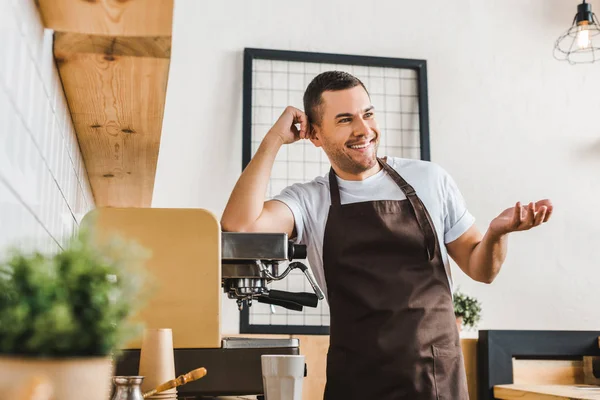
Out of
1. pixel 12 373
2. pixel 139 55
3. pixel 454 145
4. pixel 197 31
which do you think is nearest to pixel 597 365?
pixel 454 145

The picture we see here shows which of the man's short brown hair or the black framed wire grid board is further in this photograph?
the black framed wire grid board

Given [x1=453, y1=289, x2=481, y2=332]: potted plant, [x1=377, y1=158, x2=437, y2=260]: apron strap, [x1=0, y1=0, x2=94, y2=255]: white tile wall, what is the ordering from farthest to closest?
[x1=453, y1=289, x2=481, y2=332]: potted plant, [x1=377, y1=158, x2=437, y2=260]: apron strap, [x1=0, y1=0, x2=94, y2=255]: white tile wall

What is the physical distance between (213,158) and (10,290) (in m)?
2.75

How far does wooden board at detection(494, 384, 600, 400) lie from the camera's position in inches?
86.6

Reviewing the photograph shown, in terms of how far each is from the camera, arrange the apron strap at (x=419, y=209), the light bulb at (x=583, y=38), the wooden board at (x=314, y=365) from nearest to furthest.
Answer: the apron strap at (x=419, y=209)
the wooden board at (x=314, y=365)
the light bulb at (x=583, y=38)

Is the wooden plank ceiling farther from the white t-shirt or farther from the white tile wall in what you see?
the white t-shirt

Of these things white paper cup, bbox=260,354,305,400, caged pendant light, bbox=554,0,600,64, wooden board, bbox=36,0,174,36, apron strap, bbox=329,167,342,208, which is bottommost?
white paper cup, bbox=260,354,305,400

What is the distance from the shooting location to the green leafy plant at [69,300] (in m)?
0.44

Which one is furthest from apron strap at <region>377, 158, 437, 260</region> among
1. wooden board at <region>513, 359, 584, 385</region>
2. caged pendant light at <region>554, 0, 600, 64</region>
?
caged pendant light at <region>554, 0, 600, 64</region>

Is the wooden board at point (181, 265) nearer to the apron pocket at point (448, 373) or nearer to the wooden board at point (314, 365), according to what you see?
the apron pocket at point (448, 373)

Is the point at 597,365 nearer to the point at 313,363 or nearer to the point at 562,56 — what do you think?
the point at 313,363

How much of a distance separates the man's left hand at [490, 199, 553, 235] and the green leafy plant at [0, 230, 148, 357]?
1.18 metres

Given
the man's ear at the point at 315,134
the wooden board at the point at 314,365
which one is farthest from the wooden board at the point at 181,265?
the wooden board at the point at 314,365

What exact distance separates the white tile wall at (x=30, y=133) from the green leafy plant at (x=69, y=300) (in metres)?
0.09
